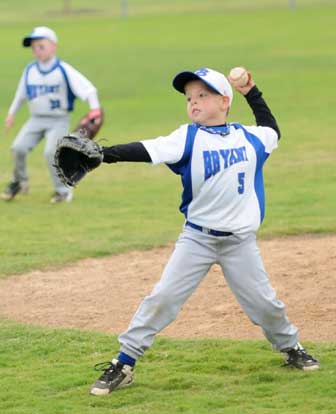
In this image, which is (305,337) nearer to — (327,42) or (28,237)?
(28,237)

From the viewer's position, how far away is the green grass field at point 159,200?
6.90 meters

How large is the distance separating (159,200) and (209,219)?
8041mm

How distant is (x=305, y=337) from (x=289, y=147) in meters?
10.6

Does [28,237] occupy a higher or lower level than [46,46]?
lower

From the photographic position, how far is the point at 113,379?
689 centimetres

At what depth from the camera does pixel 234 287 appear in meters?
7.02

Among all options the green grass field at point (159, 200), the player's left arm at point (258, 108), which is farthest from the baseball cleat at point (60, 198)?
the player's left arm at point (258, 108)

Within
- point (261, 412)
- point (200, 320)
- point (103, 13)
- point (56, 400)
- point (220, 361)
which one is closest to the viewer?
point (261, 412)

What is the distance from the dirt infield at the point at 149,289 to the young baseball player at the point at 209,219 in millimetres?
1485

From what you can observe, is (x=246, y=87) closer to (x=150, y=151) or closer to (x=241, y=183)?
(x=241, y=183)

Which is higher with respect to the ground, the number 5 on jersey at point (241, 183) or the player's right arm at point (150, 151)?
the player's right arm at point (150, 151)

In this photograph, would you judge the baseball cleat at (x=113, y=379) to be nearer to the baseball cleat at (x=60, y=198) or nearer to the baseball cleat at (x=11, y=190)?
the baseball cleat at (x=60, y=198)

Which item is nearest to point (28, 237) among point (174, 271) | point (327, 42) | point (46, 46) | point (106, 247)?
point (106, 247)

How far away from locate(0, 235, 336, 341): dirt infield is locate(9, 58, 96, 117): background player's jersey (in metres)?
4.01
